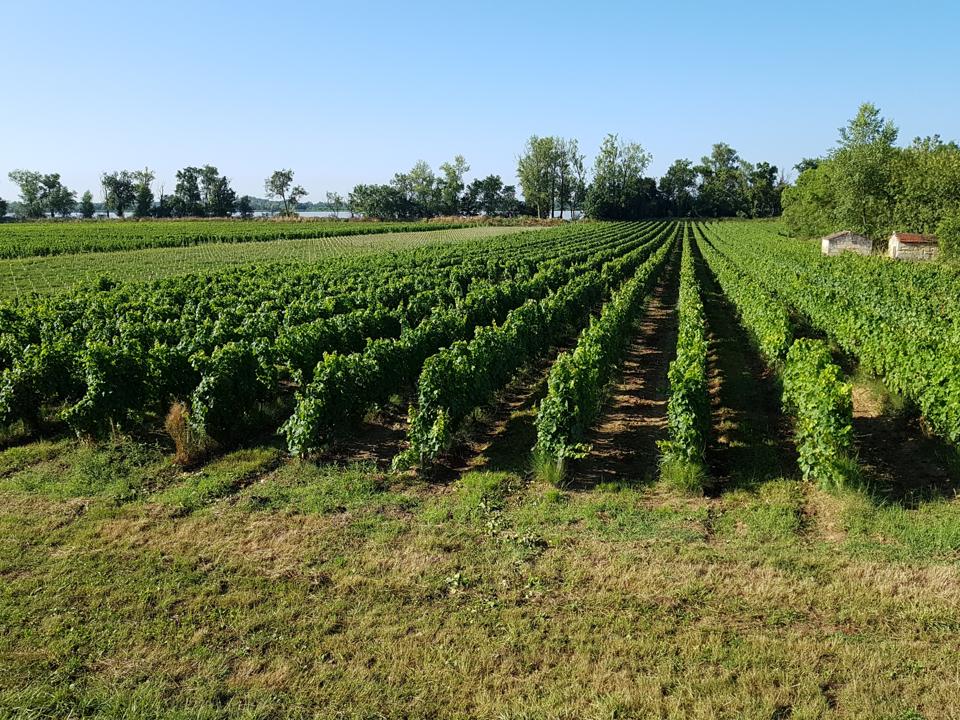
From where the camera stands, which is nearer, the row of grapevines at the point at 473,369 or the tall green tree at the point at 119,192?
the row of grapevines at the point at 473,369

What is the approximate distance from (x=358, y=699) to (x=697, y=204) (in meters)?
154

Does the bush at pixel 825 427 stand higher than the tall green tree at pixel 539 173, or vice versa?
the tall green tree at pixel 539 173

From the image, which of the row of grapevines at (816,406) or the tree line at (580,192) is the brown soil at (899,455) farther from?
the tree line at (580,192)

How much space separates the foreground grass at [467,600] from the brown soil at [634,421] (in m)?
0.76

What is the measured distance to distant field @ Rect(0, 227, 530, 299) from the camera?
36.6m

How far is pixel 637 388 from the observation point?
15391 mm

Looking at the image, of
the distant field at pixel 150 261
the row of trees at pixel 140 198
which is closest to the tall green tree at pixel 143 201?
the row of trees at pixel 140 198

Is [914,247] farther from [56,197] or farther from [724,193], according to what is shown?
[56,197]

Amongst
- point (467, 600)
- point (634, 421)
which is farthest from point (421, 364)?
point (467, 600)

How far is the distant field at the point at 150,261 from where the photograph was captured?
1440 inches

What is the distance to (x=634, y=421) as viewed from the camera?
42.1 feet

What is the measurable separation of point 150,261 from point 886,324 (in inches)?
1947

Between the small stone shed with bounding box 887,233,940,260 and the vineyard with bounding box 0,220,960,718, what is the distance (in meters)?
40.5

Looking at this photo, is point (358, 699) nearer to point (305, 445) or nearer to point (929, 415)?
point (305, 445)
